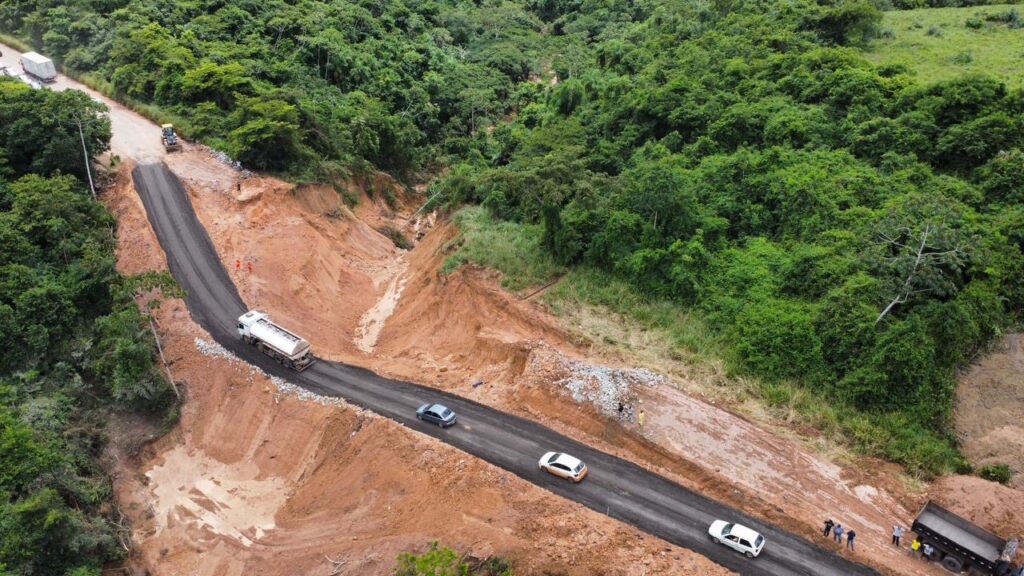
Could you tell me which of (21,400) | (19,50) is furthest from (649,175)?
(19,50)

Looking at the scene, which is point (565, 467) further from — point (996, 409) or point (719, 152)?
point (719, 152)

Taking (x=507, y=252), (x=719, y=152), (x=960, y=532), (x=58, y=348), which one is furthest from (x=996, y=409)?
(x=58, y=348)

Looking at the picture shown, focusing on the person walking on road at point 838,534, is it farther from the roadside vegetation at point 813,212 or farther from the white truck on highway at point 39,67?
the white truck on highway at point 39,67

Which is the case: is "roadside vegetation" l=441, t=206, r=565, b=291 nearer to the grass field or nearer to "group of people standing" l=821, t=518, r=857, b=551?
"group of people standing" l=821, t=518, r=857, b=551

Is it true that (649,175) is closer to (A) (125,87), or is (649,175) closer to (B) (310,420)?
(B) (310,420)

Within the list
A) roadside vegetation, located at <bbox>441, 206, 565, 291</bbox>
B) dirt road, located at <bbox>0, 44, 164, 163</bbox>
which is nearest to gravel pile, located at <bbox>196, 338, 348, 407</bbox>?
roadside vegetation, located at <bbox>441, 206, 565, 291</bbox>

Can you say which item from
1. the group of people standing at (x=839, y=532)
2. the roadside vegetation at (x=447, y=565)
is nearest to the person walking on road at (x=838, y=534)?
the group of people standing at (x=839, y=532)
